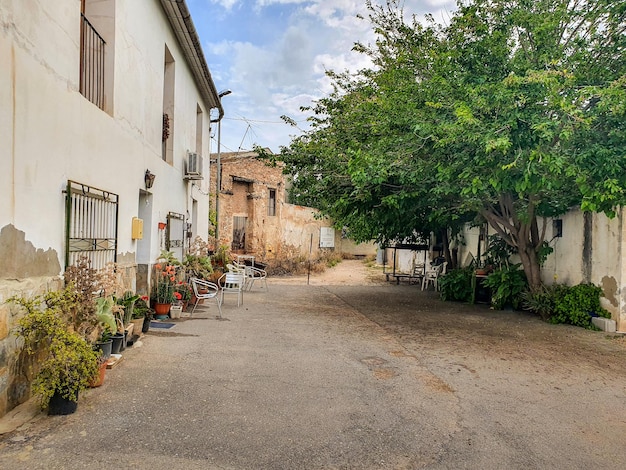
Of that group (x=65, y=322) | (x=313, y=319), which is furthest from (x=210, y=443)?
(x=313, y=319)

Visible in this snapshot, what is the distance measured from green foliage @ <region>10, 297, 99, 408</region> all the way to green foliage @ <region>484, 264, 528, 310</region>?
853 centimetres

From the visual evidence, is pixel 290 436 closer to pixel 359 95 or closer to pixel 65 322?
pixel 65 322

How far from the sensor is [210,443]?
2.91 m

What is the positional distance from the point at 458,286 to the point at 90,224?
8.91 m

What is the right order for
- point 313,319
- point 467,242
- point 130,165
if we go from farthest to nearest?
point 467,242 < point 313,319 < point 130,165

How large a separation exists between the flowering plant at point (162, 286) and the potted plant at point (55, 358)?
12.7 ft

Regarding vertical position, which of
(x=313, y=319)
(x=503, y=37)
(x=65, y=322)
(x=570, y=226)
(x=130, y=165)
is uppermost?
(x=503, y=37)

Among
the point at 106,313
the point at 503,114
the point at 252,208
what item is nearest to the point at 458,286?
the point at 503,114

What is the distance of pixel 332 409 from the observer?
3.57m

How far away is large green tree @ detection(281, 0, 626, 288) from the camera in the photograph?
5422 mm

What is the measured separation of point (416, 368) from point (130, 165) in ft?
15.5

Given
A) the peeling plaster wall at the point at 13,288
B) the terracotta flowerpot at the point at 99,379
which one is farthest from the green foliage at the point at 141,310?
the peeling plaster wall at the point at 13,288

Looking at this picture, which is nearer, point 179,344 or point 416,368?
point 416,368

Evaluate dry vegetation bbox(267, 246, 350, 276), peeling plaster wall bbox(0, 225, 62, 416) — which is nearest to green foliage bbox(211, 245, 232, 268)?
dry vegetation bbox(267, 246, 350, 276)
